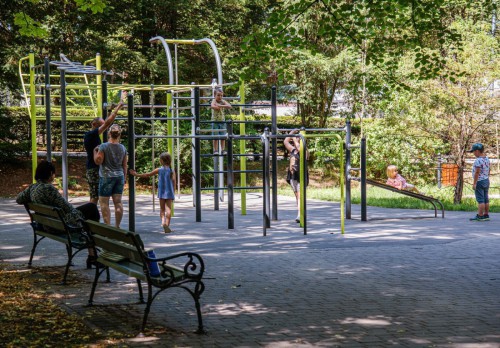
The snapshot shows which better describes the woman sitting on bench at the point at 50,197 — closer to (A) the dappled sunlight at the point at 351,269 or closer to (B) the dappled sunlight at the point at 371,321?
(A) the dappled sunlight at the point at 351,269

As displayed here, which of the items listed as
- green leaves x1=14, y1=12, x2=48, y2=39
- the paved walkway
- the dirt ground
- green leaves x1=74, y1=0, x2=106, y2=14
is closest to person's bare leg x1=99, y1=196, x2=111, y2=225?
the paved walkway

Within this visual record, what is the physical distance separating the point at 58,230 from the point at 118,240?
2.45m

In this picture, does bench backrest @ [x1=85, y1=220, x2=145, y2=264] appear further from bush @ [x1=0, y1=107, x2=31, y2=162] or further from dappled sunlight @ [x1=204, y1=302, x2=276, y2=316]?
bush @ [x1=0, y1=107, x2=31, y2=162]

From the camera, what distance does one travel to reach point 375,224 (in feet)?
44.2

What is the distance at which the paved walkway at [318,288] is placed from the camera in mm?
5629

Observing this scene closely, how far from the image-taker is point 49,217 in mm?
8328

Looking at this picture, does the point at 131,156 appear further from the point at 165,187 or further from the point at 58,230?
the point at 58,230

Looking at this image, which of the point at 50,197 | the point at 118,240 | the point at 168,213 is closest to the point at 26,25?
the point at 168,213

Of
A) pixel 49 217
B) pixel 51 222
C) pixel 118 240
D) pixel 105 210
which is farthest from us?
pixel 105 210

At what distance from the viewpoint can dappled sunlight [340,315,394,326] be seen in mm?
5941

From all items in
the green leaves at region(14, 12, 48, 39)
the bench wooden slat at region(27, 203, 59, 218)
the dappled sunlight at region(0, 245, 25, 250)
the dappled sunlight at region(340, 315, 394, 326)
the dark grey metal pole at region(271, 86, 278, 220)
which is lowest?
the dappled sunlight at region(340, 315, 394, 326)

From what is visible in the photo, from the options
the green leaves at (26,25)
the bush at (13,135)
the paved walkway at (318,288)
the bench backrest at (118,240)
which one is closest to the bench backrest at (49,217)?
the paved walkway at (318,288)

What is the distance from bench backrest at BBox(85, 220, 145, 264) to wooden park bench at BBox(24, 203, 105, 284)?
24.0 inches

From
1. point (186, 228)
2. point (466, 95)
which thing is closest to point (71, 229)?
point (186, 228)
